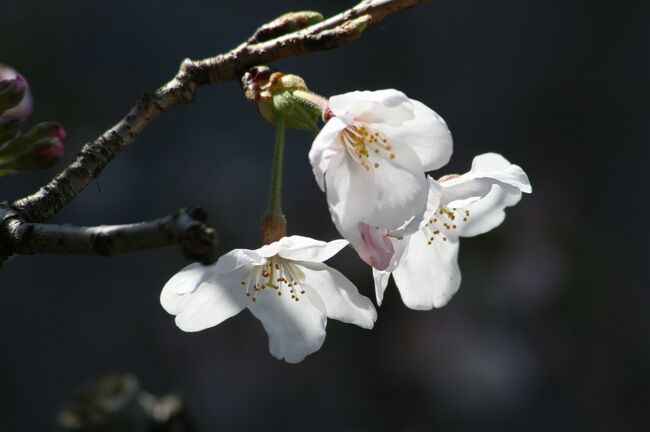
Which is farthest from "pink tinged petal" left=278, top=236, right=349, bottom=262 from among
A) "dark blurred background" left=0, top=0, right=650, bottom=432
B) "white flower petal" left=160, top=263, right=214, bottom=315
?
"dark blurred background" left=0, top=0, right=650, bottom=432

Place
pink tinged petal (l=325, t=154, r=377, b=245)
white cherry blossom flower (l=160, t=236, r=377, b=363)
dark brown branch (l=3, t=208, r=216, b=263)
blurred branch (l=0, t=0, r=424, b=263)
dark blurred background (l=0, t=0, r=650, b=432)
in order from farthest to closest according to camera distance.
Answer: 1. dark blurred background (l=0, t=0, r=650, b=432)
2. white cherry blossom flower (l=160, t=236, r=377, b=363)
3. pink tinged petal (l=325, t=154, r=377, b=245)
4. blurred branch (l=0, t=0, r=424, b=263)
5. dark brown branch (l=3, t=208, r=216, b=263)

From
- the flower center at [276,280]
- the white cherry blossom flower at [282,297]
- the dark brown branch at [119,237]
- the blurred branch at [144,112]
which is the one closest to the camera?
the dark brown branch at [119,237]

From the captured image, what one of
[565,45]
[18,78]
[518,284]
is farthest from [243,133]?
[18,78]

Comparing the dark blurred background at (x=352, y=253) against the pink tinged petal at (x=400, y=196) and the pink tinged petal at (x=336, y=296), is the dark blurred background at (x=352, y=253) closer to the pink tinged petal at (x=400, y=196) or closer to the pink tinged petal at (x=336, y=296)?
the pink tinged petal at (x=336, y=296)

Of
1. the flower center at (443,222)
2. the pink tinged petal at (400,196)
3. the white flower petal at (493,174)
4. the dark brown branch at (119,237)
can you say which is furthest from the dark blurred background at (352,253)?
the dark brown branch at (119,237)

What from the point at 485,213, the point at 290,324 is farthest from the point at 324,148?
the point at 485,213

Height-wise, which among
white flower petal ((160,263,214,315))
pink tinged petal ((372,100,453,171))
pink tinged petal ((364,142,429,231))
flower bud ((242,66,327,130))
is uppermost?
flower bud ((242,66,327,130))

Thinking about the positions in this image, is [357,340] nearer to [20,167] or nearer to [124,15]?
[124,15]

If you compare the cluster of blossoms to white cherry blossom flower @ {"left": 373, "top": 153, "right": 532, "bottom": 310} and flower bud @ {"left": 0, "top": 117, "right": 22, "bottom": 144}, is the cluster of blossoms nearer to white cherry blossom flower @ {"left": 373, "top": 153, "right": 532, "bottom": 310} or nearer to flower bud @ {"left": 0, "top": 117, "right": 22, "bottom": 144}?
white cherry blossom flower @ {"left": 373, "top": 153, "right": 532, "bottom": 310}
